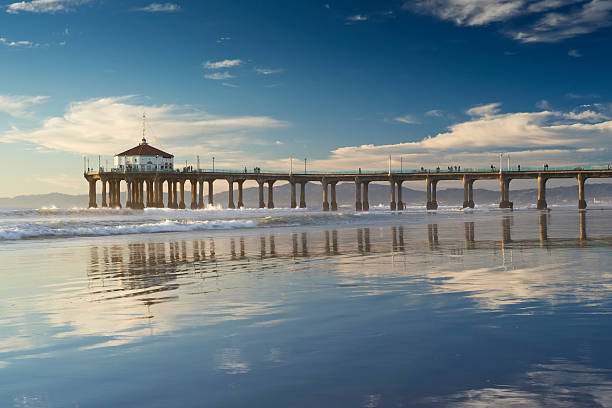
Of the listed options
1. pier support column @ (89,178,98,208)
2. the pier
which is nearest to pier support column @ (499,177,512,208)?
the pier

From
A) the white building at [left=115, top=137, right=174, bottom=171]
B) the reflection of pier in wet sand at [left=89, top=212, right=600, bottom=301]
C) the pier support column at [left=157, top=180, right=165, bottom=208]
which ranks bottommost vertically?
the reflection of pier in wet sand at [left=89, top=212, right=600, bottom=301]

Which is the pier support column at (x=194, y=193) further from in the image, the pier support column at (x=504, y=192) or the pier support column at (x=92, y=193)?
the pier support column at (x=504, y=192)

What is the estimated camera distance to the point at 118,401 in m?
4.18

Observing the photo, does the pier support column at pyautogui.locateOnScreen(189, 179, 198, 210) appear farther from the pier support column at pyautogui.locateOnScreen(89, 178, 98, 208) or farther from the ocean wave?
the ocean wave

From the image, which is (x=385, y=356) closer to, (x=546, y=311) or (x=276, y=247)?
(x=546, y=311)

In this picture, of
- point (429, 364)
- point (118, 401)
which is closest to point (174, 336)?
point (118, 401)

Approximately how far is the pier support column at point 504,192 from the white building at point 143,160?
8513 cm

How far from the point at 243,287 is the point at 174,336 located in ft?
12.9

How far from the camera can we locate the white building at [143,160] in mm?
125125

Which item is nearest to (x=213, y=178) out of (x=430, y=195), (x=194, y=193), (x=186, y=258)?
(x=194, y=193)

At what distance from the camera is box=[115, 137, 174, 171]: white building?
125125mm

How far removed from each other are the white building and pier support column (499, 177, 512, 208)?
85131 millimetres

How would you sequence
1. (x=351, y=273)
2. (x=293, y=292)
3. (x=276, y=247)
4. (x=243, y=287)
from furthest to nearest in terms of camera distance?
(x=276, y=247)
(x=351, y=273)
(x=243, y=287)
(x=293, y=292)

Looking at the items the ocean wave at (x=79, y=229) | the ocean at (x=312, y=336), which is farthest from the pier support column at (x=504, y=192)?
the ocean at (x=312, y=336)
